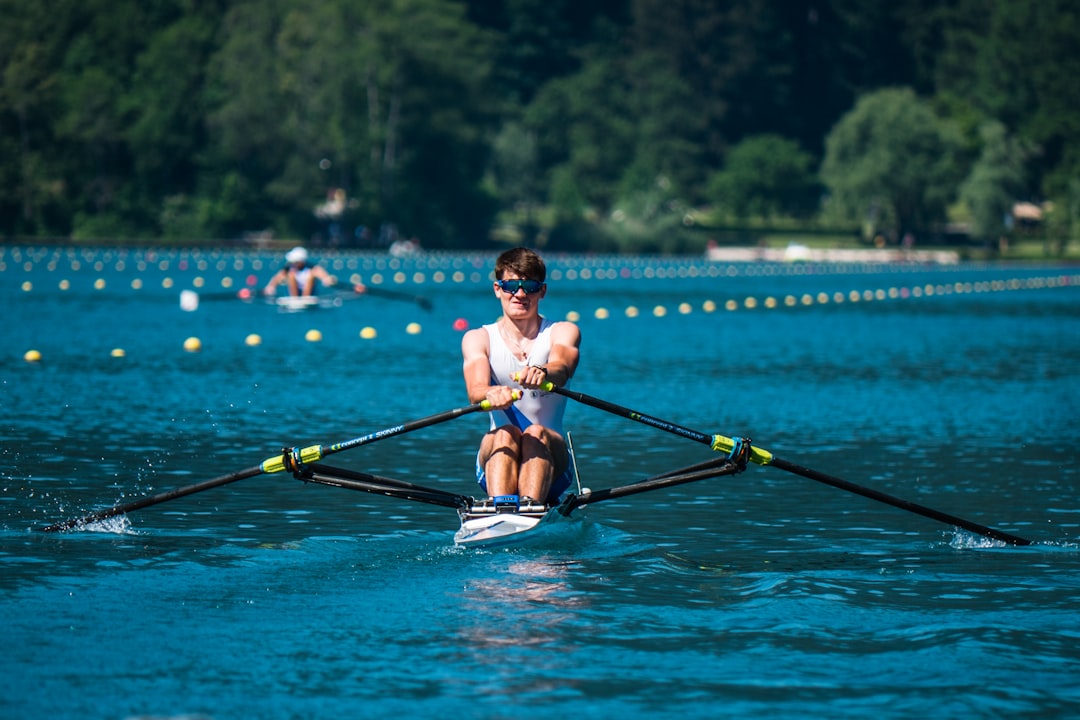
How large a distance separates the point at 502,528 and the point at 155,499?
2609 mm

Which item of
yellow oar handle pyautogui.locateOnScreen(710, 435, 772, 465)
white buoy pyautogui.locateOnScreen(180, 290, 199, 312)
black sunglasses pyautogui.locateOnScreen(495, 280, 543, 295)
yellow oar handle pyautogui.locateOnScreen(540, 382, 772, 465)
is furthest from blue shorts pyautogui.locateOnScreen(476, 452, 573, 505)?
white buoy pyautogui.locateOnScreen(180, 290, 199, 312)

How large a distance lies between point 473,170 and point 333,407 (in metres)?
91.1

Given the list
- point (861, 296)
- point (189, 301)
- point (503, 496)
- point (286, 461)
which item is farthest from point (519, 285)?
point (861, 296)

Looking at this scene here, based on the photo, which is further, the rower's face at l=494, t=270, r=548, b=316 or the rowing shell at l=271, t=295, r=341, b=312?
the rowing shell at l=271, t=295, r=341, b=312

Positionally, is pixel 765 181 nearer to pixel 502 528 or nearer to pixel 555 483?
pixel 555 483

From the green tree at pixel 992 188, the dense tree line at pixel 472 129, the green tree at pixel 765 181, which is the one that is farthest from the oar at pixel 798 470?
the green tree at pixel 765 181

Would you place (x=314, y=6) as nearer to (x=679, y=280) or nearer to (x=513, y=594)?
(x=679, y=280)

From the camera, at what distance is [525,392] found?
43.4 ft

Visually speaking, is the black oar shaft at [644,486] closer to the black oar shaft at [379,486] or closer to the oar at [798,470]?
the oar at [798,470]

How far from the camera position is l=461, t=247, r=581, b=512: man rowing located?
1284 cm

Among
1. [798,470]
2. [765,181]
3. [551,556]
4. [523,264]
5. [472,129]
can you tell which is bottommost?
[551,556]

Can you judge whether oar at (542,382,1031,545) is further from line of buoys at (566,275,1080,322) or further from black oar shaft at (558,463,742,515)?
line of buoys at (566,275,1080,322)

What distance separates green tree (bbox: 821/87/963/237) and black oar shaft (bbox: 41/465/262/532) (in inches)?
4071

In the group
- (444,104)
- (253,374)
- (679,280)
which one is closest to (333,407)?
(253,374)
